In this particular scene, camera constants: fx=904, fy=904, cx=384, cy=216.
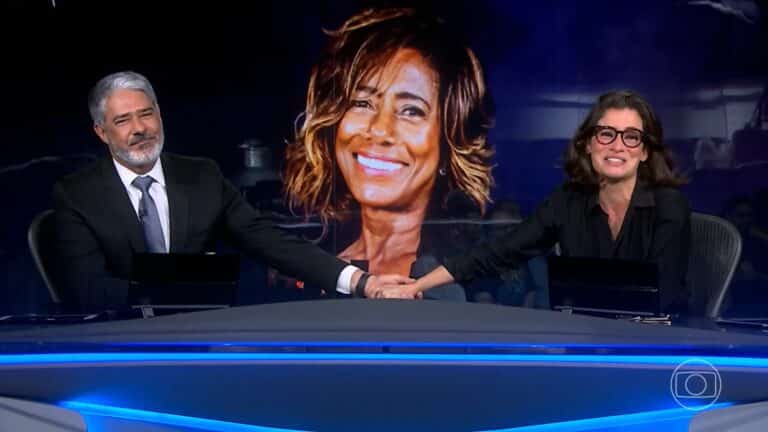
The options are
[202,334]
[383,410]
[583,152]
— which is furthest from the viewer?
[583,152]

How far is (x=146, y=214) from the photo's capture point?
3.38m

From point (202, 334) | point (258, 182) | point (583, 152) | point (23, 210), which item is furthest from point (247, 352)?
point (23, 210)

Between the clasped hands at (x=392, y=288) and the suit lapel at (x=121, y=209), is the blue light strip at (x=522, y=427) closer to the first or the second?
the clasped hands at (x=392, y=288)

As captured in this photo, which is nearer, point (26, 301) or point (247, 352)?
point (247, 352)

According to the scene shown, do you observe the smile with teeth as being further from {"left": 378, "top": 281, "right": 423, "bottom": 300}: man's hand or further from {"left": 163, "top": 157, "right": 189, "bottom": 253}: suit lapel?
{"left": 378, "top": 281, "right": 423, "bottom": 300}: man's hand

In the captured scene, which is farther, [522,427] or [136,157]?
[136,157]

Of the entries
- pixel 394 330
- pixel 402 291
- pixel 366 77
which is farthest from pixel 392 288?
pixel 394 330

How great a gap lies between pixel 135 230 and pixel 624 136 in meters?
1.73

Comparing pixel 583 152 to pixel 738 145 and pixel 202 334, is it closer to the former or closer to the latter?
pixel 738 145

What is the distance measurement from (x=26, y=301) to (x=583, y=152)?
9.67 feet

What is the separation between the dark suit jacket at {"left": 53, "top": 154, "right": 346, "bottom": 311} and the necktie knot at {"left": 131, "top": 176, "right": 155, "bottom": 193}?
82 mm

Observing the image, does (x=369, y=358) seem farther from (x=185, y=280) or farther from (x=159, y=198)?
(x=159, y=198)

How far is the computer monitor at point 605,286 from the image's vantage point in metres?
1.62

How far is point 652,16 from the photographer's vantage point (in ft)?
14.0
